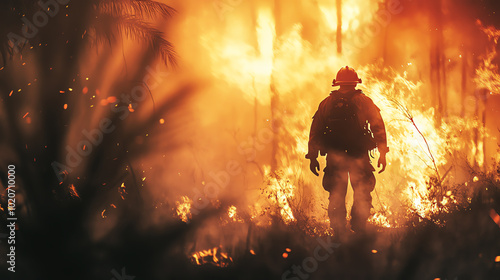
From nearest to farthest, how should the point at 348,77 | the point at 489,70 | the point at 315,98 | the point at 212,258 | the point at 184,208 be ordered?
1. the point at 212,258
2. the point at 348,77
3. the point at 184,208
4. the point at 489,70
5. the point at 315,98

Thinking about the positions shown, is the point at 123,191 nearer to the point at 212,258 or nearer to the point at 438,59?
the point at 212,258

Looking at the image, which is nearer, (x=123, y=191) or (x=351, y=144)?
(x=351, y=144)

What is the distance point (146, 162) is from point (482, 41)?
21.0 feet

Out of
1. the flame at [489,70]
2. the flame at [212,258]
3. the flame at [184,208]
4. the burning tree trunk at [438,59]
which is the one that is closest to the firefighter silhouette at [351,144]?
the flame at [212,258]

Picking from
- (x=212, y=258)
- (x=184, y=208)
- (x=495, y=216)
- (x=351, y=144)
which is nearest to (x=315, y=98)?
(x=351, y=144)

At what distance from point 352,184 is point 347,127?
0.79 metres

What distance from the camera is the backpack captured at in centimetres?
716

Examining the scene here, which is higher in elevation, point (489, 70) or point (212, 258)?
point (489, 70)

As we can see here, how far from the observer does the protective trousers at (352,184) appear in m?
7.12

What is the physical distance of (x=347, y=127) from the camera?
7.16 metres

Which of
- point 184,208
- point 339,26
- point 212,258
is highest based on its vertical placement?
point 339,26

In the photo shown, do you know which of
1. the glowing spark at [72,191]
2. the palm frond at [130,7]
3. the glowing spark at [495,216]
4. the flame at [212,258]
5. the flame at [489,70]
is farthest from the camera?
the flame at [489,70]

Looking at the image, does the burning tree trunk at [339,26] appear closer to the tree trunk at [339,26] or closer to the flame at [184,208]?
the tree trunk at [339,26]

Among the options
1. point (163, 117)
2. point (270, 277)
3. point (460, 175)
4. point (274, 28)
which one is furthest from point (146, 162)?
point (460, 175)
